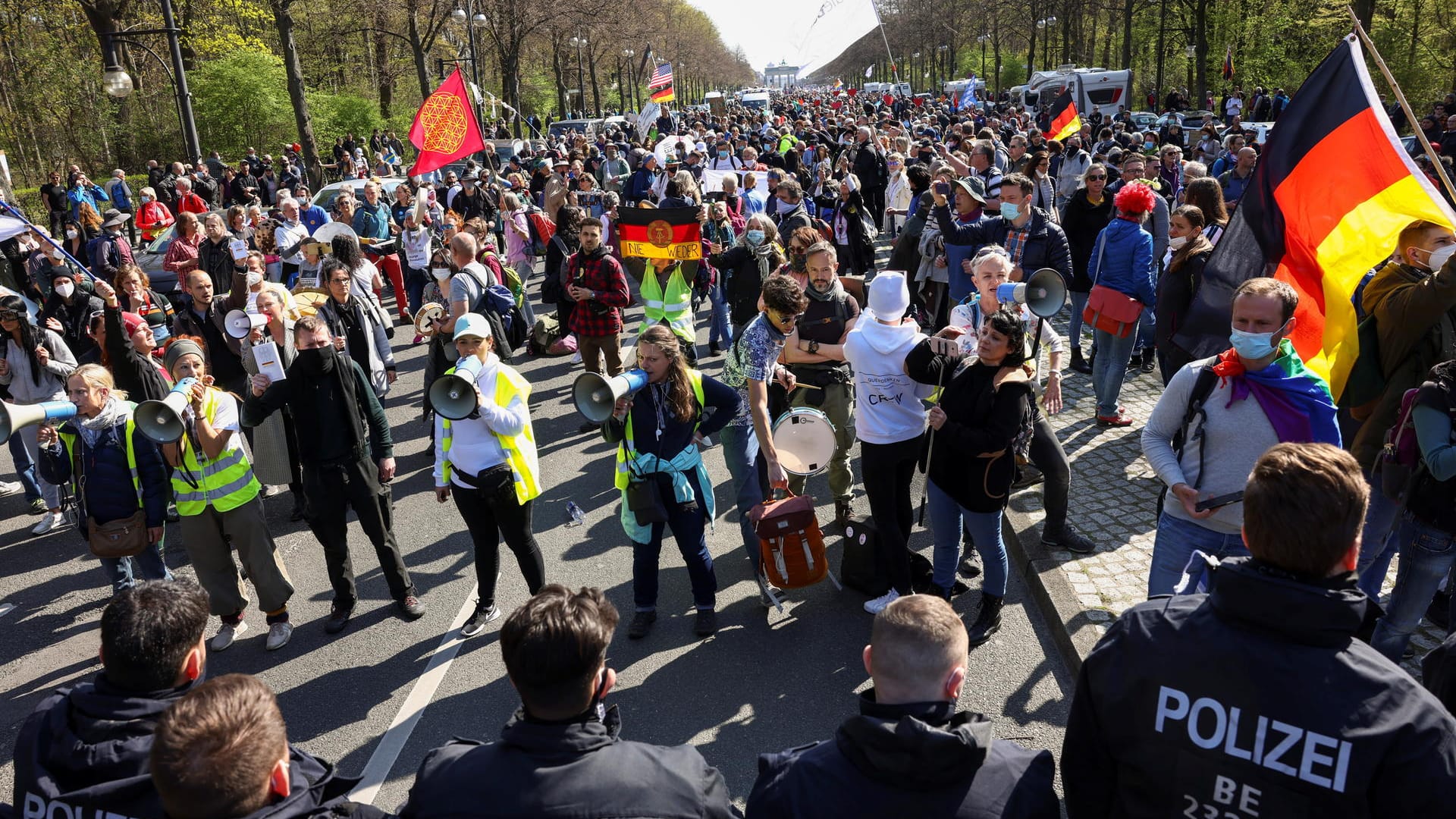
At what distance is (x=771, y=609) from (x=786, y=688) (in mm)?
797

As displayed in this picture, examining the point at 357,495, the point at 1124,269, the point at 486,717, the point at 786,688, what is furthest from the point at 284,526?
the point at 1124,269

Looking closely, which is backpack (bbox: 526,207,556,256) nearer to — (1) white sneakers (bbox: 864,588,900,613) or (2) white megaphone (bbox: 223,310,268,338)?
(2) white megaphone (bbox: 223,310,268,338)

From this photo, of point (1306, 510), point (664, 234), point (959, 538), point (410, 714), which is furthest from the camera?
point (664, 234)

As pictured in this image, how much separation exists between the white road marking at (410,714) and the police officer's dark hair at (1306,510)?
318 cm

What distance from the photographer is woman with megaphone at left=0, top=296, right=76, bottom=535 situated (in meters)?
7.04

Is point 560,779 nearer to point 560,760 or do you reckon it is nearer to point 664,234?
point 560,760

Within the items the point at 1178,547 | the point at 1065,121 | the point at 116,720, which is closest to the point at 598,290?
the point at 1178,547

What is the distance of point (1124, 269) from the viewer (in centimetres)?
743

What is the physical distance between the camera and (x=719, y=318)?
10375 mm

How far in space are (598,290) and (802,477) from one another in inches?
115

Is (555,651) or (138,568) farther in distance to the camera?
(138,568)

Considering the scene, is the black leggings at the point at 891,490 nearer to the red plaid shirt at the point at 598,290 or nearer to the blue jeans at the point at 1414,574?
the blue jeans at the point at 1414,574

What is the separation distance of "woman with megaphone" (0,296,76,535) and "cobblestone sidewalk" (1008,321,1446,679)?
6.77 meters

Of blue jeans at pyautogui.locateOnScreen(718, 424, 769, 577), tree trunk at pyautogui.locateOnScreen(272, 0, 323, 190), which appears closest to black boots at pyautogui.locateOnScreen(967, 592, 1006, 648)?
blue jeans at pyautogui.locateOnScreen(718, 424, 769, 577)
